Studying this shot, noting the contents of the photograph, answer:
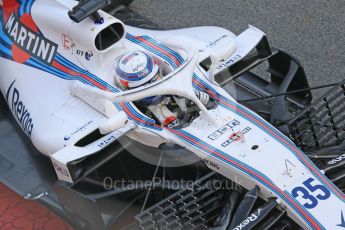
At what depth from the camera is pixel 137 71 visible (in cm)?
469

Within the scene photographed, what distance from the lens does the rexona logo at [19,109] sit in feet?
17.1

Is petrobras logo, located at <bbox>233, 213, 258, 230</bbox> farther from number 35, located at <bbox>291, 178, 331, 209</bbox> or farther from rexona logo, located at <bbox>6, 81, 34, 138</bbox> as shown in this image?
rexona logo, located at <bbox>6, 81, 34, 138</bbox>

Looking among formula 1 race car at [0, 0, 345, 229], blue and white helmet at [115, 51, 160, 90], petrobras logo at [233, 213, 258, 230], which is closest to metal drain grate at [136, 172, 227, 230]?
formula 1 race car at [0, 0, 345, 229]

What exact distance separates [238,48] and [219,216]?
1.56m

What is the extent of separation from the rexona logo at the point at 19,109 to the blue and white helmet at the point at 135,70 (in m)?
0.88

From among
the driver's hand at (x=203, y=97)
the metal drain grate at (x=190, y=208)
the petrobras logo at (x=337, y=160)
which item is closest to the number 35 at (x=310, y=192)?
the petrobras logo at (x=337, y=160)

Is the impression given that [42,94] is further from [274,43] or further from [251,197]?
[274,43]

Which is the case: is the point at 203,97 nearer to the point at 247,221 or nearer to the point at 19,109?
the point at 247,221

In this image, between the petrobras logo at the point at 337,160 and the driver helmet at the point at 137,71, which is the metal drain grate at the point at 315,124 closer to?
the petrobras logo at the point at 337,160

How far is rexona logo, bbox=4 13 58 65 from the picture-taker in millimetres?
5395

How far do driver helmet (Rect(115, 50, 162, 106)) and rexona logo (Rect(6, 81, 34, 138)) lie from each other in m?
0.87

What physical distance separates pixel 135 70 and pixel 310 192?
1437 millimetres

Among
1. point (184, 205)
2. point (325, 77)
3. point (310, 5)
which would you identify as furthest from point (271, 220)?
point (310, 5)

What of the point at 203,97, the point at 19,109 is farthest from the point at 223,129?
the point at 19,109
